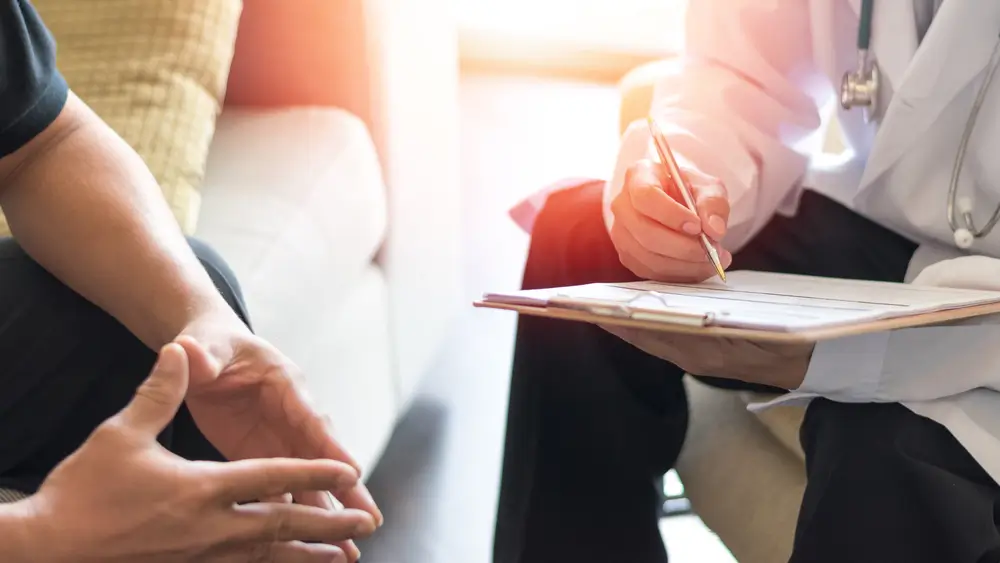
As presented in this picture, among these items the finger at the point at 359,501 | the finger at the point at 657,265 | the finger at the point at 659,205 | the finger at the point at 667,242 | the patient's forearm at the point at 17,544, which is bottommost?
the finger at the point at 359,501

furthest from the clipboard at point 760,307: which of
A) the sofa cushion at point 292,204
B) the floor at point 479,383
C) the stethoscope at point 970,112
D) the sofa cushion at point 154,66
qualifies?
the floor at point 479,383

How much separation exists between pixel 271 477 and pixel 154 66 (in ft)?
1.76

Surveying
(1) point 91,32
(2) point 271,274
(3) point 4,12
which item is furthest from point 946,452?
(1) point 91,32

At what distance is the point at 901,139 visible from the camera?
66 cm

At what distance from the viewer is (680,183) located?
618 mm

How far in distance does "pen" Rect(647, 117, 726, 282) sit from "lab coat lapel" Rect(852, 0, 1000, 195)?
17 centimetres

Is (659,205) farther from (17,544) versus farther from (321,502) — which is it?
Answer: (17,544)

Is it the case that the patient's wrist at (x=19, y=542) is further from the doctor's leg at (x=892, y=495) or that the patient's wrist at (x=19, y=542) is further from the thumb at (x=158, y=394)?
the doctor's leg at (x=892, y=495)

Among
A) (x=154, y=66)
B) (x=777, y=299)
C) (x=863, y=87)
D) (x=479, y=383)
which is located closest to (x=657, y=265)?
(x=777, y=299)

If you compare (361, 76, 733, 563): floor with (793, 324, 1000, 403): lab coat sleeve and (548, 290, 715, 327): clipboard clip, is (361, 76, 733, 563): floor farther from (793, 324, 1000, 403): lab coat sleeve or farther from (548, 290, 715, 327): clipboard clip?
(548, 290, 715, 327): clipboard clip

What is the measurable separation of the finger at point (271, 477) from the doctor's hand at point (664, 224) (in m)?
0.28

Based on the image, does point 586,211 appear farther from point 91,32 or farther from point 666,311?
point 91,32

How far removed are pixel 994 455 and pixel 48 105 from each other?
0.64m

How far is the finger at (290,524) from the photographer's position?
16.9 inches
